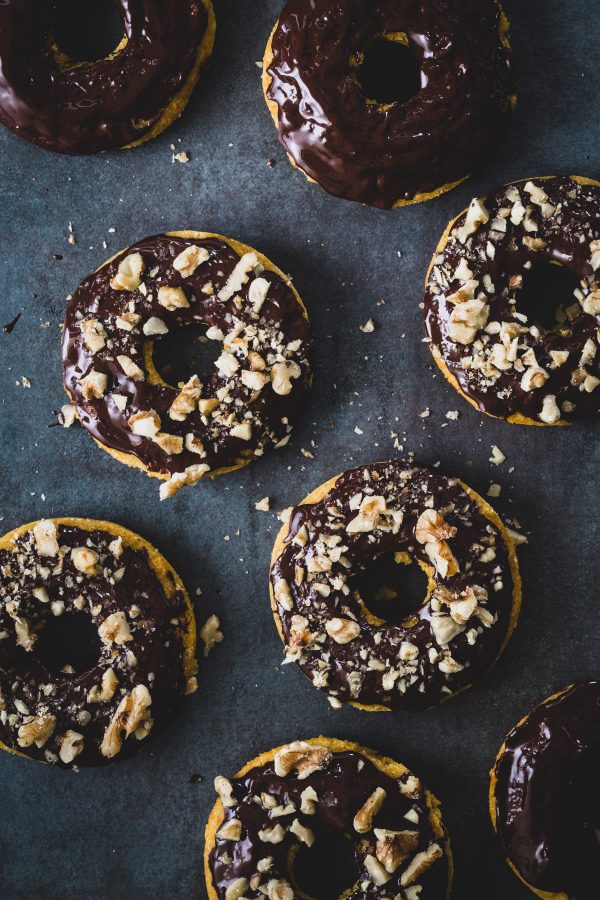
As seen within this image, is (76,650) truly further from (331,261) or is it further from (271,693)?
(331,261)

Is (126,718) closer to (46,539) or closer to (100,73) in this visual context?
(46,539)

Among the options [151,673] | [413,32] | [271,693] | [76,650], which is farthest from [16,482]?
[413,32]

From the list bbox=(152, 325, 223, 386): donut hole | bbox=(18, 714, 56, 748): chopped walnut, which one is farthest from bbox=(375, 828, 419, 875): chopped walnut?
bbox=(152, 325, 223, 386): donut hole

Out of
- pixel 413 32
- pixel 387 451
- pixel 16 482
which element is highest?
pixel 413 32

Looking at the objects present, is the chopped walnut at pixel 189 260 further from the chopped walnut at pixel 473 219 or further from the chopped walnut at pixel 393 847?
the chopped walnut at pixel 393 847

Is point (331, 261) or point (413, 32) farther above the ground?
point (413, 32)

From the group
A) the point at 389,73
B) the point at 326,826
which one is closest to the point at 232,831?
the point at 326,826

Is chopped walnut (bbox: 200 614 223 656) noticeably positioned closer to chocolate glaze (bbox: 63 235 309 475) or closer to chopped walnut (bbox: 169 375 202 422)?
chocolate glaze (bbox: 63 235 309 475)

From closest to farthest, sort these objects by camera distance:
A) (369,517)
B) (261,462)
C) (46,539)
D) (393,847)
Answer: (393,847) → (369,517) → (46,539) → (261,462)
